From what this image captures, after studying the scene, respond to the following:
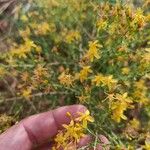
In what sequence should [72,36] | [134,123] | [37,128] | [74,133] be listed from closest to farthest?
[74,133] < [37,128] < [134,123] < [72,36]

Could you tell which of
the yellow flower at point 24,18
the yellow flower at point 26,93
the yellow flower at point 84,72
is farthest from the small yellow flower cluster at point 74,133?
the yellow flower at point 24,18

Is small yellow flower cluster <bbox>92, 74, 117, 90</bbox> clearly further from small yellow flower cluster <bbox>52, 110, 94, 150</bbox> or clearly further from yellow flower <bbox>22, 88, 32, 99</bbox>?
yellow flower <bbox>22, 88, 32, 99</bbox>

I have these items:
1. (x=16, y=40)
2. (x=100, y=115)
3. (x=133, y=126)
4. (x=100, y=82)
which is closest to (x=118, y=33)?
(x=100, y=82)

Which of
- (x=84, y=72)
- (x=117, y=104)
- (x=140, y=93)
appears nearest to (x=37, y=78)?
(x=84, y=72)

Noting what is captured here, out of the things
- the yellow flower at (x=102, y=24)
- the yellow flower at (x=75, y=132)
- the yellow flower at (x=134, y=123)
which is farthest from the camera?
the yellow flower at (x=134, y=123)

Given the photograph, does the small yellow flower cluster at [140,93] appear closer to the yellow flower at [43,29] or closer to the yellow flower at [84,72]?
the yellow flower at [84,72]

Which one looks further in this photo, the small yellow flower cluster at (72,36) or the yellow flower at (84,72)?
the small yellow flower cluster at (72,36)

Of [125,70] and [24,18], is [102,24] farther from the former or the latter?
[24,18]

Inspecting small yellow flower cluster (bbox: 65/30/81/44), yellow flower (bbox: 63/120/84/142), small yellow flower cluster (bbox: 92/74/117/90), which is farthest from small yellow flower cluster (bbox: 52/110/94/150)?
small yellow flower cluster (bbox: 65/30/81/44)

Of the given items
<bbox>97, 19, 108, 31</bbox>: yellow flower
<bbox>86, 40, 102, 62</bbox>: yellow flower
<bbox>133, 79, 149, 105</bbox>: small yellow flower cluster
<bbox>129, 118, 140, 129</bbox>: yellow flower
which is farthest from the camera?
<bbox>129, 118, 140, 129</bbox>: yellow flower
